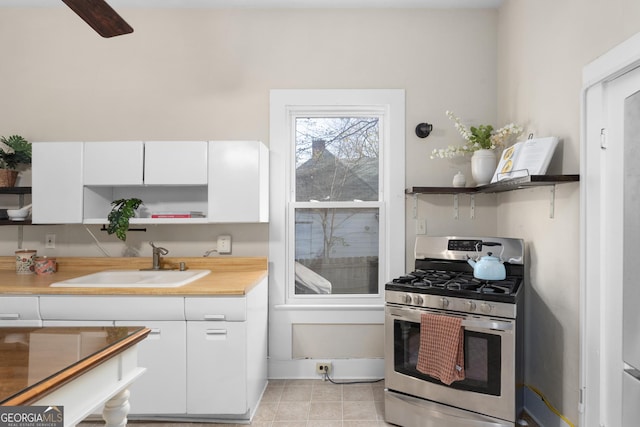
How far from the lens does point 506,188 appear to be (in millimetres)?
2469

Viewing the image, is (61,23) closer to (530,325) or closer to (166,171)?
(166,171)

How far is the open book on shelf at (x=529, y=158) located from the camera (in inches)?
83.1

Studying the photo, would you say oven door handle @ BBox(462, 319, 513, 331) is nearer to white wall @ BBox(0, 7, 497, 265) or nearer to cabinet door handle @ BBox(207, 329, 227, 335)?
white wall @ BBox(0, 7, 497, 265)

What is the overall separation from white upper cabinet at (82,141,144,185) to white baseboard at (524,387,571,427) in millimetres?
2795

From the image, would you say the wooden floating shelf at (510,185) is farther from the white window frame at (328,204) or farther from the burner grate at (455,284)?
the burner grate at (455,284)

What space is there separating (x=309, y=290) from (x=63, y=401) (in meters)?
2.18

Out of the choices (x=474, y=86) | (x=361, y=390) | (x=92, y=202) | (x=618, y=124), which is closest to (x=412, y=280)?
(x=361, y=390)

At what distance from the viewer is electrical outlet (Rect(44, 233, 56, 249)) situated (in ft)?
9.89

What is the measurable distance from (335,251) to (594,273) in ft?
5.47

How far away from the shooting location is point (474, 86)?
3.00 m

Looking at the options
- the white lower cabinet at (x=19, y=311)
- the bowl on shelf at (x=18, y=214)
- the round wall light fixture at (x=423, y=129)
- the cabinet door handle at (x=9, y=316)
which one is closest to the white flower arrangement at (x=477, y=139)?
the round wall light fixture at (x=423, y=129)

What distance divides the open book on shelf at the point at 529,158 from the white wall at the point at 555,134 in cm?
9

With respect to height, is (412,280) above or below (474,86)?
below

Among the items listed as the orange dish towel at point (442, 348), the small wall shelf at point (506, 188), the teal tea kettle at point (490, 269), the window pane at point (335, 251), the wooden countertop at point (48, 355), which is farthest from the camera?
the window pane at point (335, 251)
